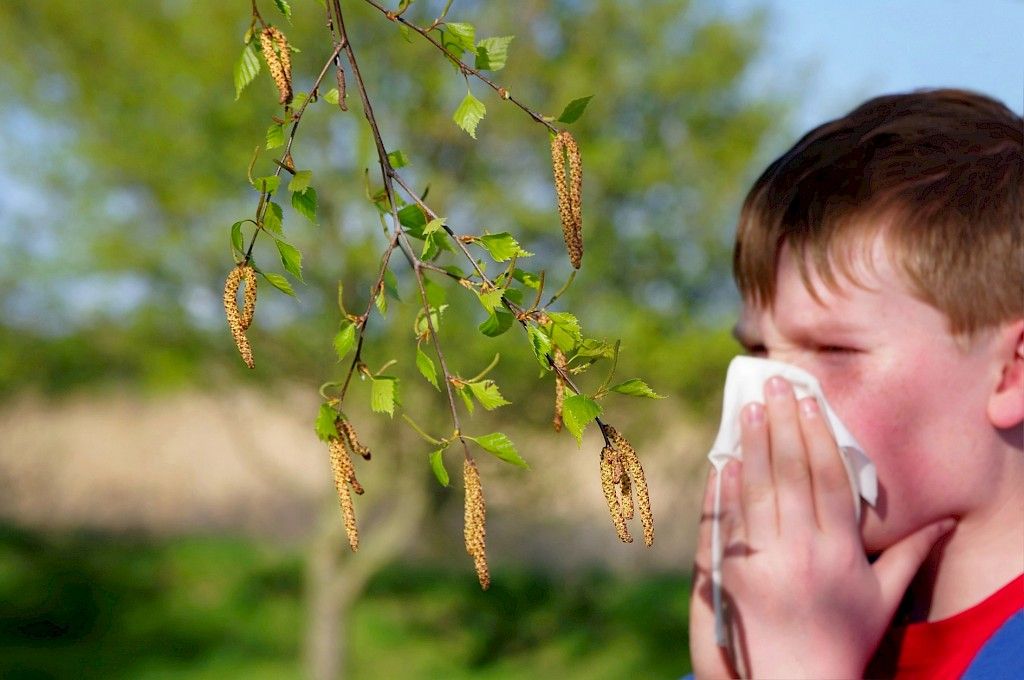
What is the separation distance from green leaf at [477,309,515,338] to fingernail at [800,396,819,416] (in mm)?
631

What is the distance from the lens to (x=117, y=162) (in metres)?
6.33

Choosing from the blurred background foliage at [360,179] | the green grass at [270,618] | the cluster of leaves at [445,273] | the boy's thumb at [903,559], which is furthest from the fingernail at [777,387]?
the green grass at [270,618]

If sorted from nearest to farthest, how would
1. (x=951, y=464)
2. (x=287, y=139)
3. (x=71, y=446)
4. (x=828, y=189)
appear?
(x=287, y=139) < (x=951, y=464) < (x=828, y=189) < (x=71, y=446)

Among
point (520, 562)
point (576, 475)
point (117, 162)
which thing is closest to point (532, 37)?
point (117, 162)

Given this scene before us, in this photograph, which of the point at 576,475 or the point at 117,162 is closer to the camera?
the point at 117,162

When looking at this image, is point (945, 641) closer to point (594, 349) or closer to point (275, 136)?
point (594, 349)

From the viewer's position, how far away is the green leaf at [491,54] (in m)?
1.06

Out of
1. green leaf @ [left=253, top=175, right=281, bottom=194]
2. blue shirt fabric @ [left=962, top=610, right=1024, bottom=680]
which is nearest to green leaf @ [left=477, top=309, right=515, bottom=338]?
green leaf @ [left=253, top=175, right=281, bottom=194]

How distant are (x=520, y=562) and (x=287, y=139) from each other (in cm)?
888

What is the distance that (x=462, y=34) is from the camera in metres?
1.07

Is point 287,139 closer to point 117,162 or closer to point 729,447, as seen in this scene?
point 729,447

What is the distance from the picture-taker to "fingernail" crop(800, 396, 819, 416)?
4.84ft

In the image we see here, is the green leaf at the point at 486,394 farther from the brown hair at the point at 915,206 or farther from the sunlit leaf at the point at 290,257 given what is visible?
the brown hair at the point at 915,206

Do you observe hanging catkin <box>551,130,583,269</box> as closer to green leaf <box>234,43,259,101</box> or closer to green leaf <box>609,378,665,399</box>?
green leaf <box>609,378,665,399</box>
